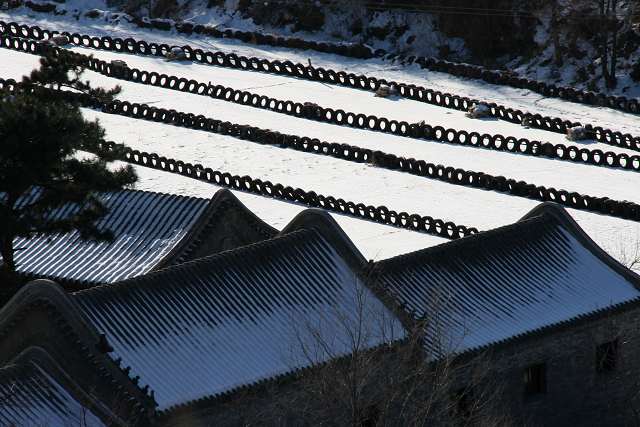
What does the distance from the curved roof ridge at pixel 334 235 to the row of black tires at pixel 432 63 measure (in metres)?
35.0

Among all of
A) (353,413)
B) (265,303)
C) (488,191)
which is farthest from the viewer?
(488,191)

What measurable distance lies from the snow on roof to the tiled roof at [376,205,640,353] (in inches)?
272

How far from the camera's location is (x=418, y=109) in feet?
208

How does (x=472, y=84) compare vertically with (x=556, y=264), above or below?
below

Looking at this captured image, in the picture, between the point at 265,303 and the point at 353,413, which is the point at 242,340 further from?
the point at 353,413

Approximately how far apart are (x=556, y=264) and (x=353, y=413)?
37.9 ft

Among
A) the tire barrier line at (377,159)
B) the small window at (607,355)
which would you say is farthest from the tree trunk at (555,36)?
the small window at (607,355)

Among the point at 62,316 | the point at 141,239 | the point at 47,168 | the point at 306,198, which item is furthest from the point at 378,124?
the point at 62,316

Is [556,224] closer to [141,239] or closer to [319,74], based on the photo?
[141,239]

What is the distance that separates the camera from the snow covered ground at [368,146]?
157 ft

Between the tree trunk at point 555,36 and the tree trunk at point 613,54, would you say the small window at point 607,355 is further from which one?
the tree trunk at point 555,36

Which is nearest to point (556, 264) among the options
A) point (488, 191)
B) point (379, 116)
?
point (488, 191)

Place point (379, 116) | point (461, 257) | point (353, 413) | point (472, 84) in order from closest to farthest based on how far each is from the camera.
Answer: point (353, 413) < point (461, 257) < point (379, 116) < point (472, 84)

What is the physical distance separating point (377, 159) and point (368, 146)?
8.29 feet
